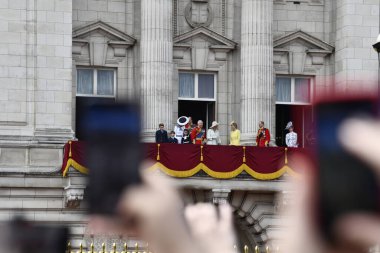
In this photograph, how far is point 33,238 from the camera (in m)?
6.05

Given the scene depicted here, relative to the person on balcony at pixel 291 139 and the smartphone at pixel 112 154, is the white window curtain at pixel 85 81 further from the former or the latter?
the smartphone at pixel 112 154

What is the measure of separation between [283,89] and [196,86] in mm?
3352

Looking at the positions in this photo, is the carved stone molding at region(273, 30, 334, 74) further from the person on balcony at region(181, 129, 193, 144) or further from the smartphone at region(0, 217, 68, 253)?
the smartphone at region(0, 217, 68, 253)

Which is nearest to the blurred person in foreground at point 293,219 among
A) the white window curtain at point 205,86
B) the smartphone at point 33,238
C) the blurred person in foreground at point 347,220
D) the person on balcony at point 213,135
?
the blurred person in foreground at point 347,220

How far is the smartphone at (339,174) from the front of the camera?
15.0ft

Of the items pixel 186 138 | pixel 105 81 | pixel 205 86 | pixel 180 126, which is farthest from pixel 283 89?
pixel 105 81

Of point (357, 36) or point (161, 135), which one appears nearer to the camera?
point (161, 135)

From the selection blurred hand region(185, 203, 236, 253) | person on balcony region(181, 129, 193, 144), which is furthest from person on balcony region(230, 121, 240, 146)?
blurred hand region(185, 203, 236, 253)

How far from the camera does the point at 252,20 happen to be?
51.7 metres

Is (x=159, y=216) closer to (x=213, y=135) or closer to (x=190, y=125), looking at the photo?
(x=213, y=135)

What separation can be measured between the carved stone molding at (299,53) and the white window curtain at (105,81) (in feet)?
20.2

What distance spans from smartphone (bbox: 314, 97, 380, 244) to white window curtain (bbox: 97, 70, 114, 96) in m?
46.2

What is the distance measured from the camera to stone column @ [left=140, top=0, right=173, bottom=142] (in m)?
50.6

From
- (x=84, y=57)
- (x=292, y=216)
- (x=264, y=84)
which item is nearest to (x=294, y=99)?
(x=264, y=84)
